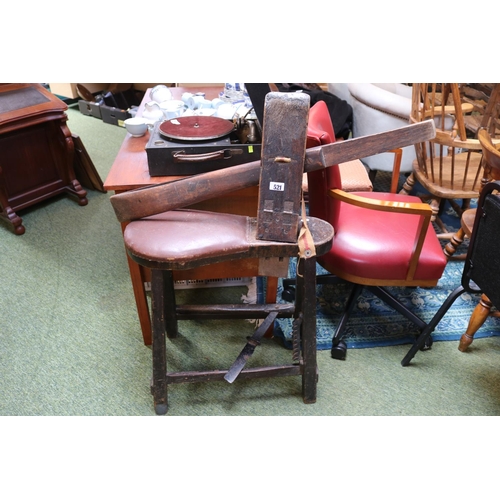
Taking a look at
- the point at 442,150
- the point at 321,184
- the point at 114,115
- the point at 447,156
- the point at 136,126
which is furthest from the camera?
the point at 114,115

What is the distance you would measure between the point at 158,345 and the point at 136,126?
93 cm

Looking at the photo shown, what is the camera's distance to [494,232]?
4.54ft

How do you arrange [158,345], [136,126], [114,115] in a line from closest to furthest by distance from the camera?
[158,345]
[136,126]
[114,115]

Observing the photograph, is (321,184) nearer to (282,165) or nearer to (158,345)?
(282,165)

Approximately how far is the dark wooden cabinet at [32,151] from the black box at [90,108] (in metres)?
1.53

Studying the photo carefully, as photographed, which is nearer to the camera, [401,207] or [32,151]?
[401,207]

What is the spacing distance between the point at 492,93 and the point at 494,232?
3.38ft

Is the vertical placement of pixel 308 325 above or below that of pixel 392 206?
below

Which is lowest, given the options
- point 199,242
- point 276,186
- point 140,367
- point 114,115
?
point 140,367

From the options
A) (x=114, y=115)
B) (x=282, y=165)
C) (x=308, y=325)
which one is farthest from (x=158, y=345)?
(x=114, y=115)

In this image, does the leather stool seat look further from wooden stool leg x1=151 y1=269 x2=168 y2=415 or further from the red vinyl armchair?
the red vinyl armchair

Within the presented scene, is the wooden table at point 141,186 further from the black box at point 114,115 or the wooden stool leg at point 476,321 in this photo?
the black box at point 114,115

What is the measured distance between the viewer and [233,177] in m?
1.21

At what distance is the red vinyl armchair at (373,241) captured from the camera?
59.7 inches
